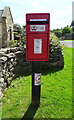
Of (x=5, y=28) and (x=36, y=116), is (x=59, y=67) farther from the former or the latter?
(x=5, y=28)

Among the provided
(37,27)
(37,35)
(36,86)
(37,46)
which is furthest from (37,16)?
(36,86)

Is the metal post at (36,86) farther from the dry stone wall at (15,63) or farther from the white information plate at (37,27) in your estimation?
the dry stone wall at (15,63)

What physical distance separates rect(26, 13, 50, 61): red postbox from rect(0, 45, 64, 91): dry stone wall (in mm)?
969

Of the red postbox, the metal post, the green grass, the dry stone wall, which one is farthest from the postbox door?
the green grass

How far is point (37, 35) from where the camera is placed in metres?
2.38

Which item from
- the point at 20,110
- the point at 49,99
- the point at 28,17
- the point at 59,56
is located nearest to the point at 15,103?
the point at 20,110

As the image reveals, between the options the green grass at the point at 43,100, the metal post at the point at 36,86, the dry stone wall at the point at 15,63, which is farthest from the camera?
the dry stone wall at the point at 15,63

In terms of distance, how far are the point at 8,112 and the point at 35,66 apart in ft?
3.42

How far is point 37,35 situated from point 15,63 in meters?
1.90

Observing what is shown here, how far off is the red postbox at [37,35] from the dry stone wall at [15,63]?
97cm

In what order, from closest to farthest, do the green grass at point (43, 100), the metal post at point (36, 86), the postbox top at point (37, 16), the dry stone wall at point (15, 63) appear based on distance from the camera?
the postbox top at point (37, 16)
the green grass at point (43, 100)
the metal post at point (36, 86)
the dry stone wall at point (15, 63)

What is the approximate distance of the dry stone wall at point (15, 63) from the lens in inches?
122

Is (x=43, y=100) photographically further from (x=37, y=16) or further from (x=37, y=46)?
(x=37, y=16)

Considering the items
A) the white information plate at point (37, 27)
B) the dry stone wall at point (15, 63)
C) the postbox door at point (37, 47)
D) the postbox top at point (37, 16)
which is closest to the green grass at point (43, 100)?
the dry stone wall at point (15, 63)
